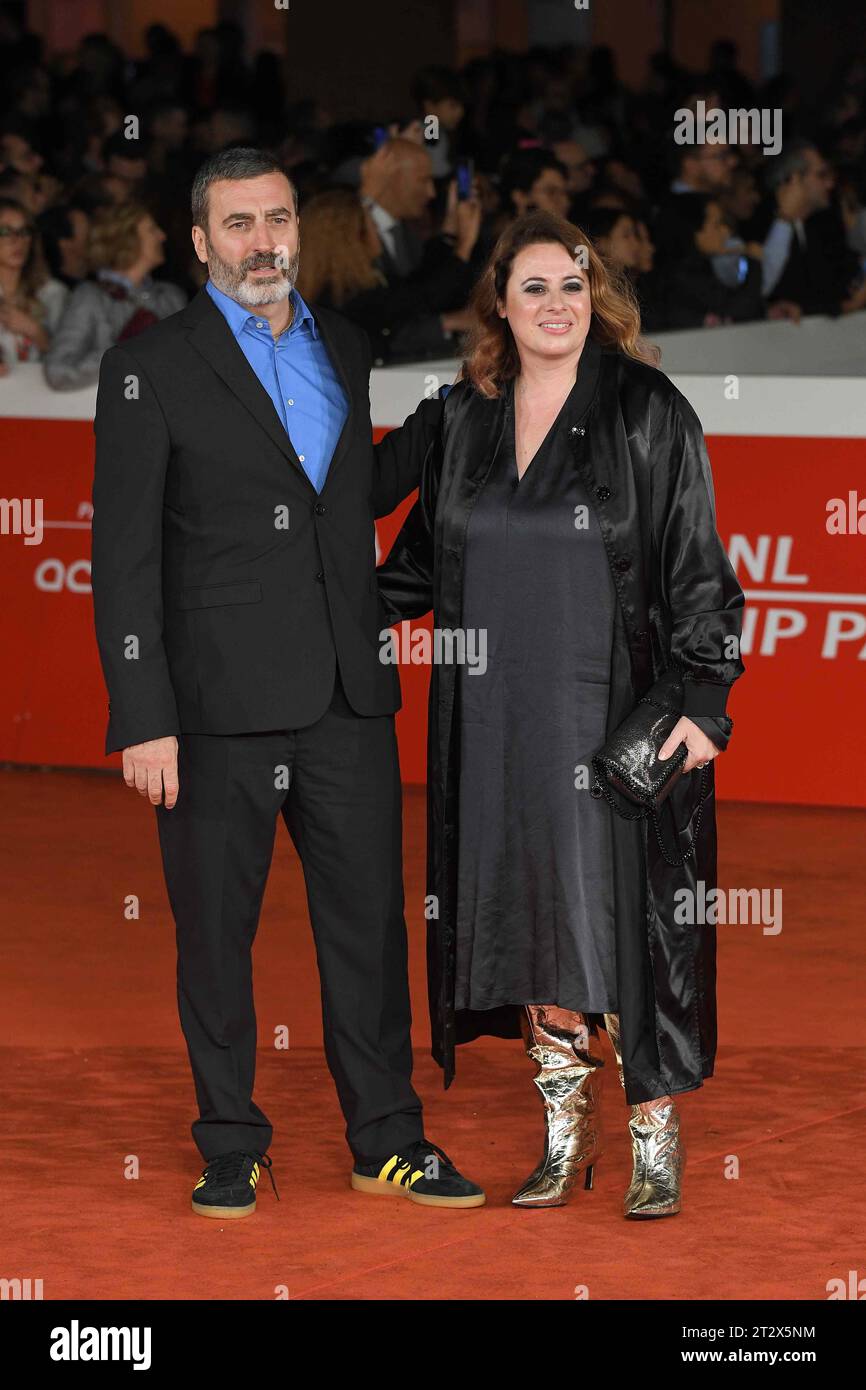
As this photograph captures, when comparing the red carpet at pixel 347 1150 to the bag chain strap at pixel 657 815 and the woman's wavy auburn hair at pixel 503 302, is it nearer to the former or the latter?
the bag chain strap at pixel 657 815

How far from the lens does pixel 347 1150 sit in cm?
485

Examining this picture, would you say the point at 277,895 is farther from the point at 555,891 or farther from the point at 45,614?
the point at 555,891

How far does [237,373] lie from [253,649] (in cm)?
53

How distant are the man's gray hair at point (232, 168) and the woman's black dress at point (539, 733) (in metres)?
0.66

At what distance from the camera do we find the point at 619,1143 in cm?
489

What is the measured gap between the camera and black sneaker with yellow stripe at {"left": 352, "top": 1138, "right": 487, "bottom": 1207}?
4465 mm

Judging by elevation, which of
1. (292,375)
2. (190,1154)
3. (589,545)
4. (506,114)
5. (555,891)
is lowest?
(190,1154)

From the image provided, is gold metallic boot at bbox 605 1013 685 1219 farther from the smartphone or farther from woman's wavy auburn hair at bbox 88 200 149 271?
the smartphone

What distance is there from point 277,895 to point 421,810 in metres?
1.30

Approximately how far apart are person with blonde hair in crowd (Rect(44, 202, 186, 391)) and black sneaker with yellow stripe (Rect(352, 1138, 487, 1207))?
5.19m

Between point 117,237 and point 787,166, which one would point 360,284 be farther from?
point 787,166

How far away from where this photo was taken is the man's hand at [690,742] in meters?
4.31

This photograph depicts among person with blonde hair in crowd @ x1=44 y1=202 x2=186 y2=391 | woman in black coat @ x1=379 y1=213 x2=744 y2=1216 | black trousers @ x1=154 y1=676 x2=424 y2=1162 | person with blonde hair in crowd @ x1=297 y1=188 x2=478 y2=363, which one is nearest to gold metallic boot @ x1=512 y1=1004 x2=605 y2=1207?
woman in black coat @ x1=379 y1=213 x2=744 y2=1216

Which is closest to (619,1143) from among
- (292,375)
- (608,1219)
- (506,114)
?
(608,1219)
